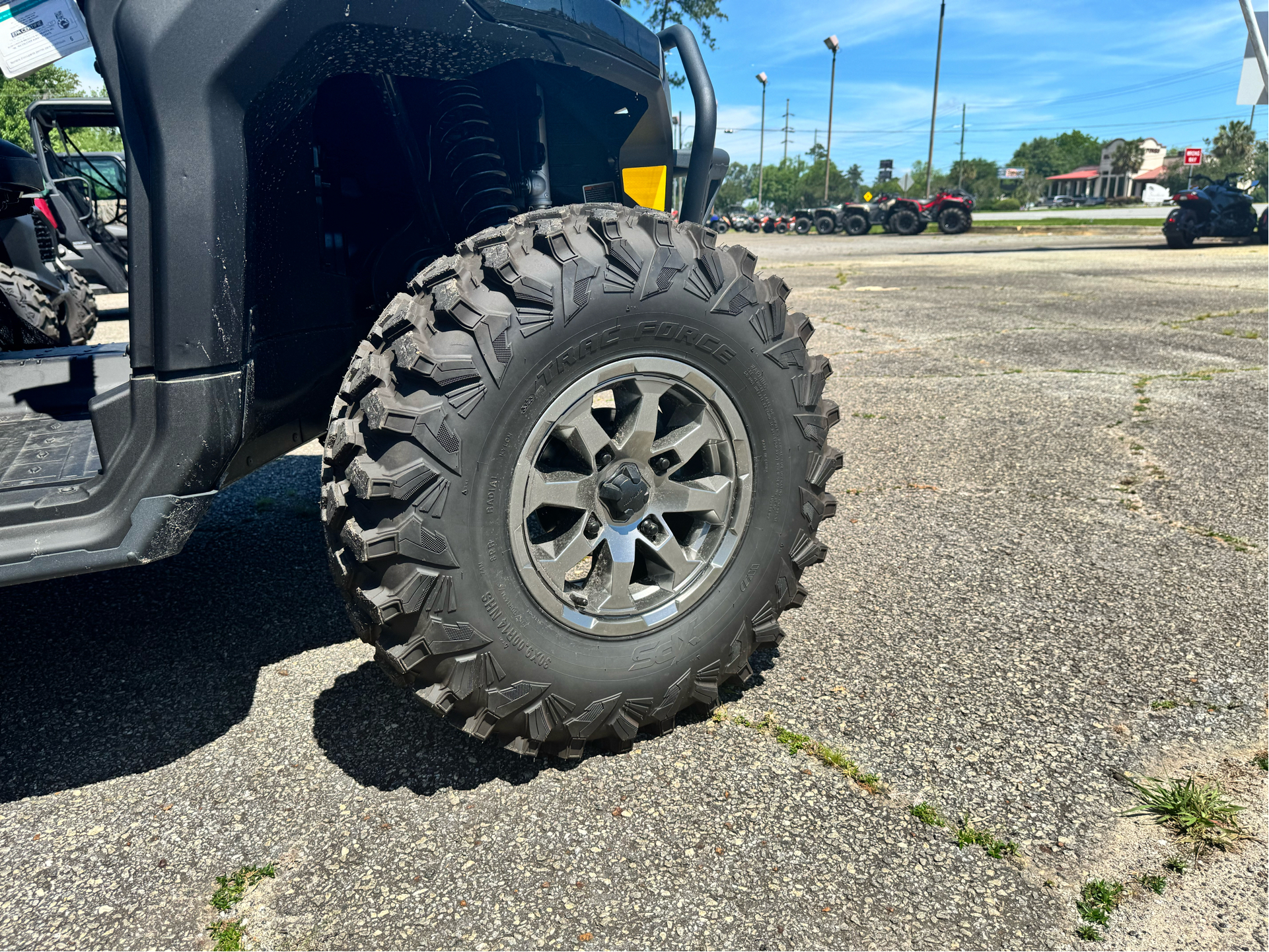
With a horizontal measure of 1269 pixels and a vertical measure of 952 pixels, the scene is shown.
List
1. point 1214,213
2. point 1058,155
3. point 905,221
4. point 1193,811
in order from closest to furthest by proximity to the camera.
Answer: point 1193,811
point 1214,213
point 905,221
point 1058,155

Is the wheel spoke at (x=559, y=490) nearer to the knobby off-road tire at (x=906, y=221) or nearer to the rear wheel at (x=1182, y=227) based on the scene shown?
the rear wheel at (x=1182, y=227)

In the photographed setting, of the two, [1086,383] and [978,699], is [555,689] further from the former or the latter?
[1086,383]

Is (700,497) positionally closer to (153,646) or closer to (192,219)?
(192,219)

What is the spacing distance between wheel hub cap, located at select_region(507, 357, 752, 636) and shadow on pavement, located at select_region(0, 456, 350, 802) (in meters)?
1.03

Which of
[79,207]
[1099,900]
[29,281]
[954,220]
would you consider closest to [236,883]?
[1099,900]

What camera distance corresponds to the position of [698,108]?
2.56m

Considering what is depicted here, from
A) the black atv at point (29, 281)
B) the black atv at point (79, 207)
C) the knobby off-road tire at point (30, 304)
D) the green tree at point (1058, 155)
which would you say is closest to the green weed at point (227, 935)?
the black atv at point (29, 281)

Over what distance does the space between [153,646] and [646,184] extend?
2154 mm

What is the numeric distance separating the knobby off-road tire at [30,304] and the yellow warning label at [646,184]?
3.41 meters

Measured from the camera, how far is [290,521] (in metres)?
3.50

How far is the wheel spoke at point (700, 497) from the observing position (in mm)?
1980

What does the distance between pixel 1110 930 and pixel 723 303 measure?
4.85 ft

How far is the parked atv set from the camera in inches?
730

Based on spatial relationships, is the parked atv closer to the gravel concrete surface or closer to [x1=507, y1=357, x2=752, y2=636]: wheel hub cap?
the gravel concrete surface
